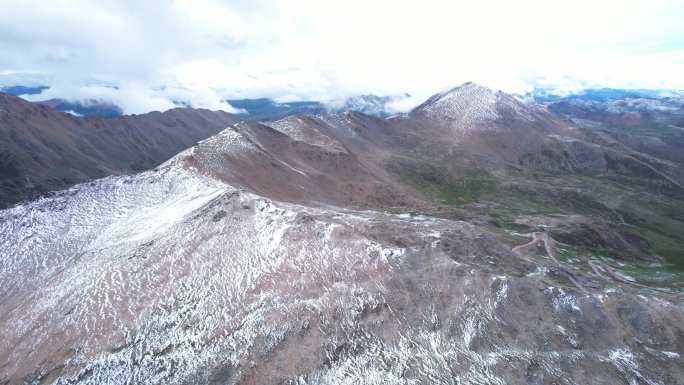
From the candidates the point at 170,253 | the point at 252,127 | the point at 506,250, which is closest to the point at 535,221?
the point at 506,250

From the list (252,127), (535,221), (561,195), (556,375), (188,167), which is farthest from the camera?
(561,195)

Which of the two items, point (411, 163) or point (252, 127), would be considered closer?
point (252, 127)

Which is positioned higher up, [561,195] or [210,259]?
[210,259]

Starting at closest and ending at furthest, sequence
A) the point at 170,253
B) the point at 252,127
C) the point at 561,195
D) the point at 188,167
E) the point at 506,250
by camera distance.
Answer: the point at 170,253, the point at 506,250, the point at 188,167, the point at 252,127, the point at 561,195

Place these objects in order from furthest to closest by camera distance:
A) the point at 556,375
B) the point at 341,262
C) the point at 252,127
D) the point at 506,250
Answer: the point at 252,127 → the point at 506,250 → the point at 341,262 → the point at 556,375

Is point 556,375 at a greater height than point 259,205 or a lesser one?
lesser

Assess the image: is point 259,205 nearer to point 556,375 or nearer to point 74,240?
point 74,240

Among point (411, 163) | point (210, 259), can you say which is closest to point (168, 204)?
point (210, 259)

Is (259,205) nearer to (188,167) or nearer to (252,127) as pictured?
(188,167)

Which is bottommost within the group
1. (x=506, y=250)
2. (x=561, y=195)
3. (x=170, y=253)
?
(x=561, y=195)
